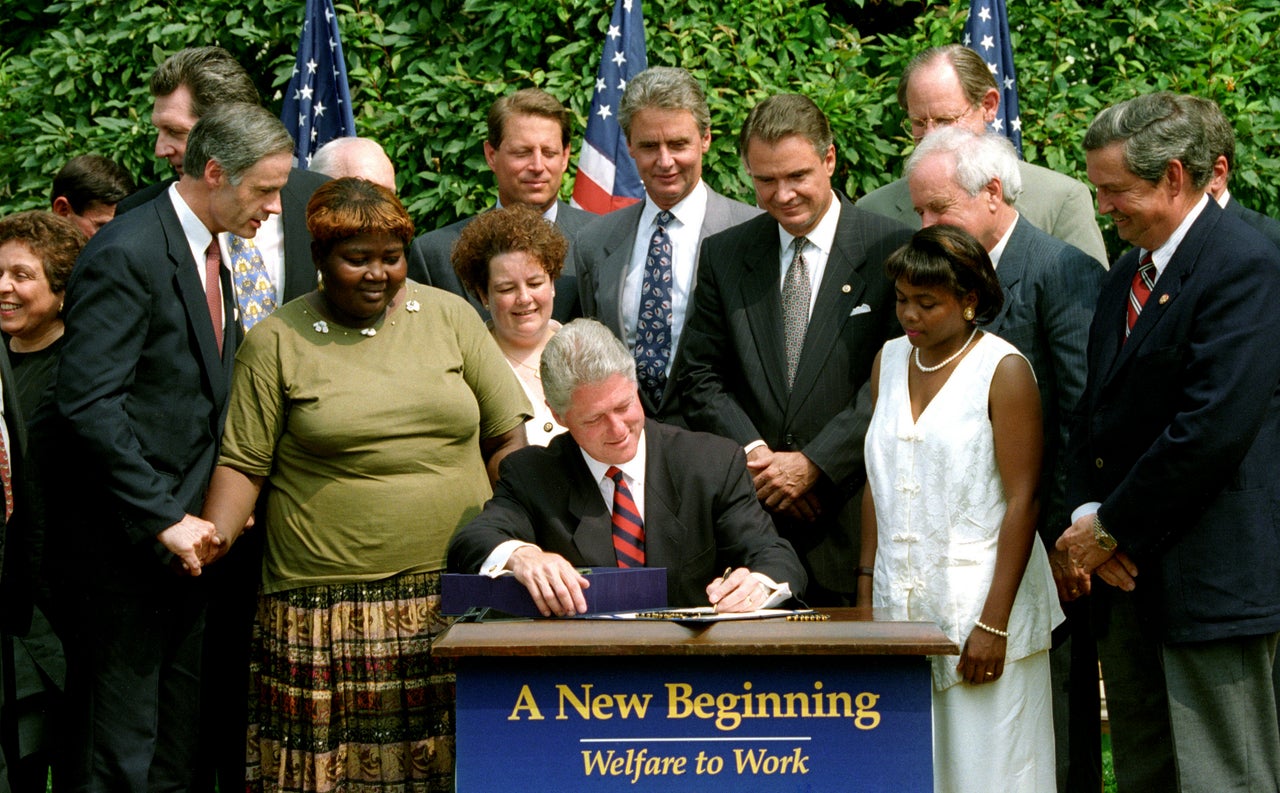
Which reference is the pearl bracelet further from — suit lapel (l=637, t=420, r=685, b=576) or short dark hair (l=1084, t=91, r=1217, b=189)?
short dark hair (l=1084, t=91, r=1217, b=189)

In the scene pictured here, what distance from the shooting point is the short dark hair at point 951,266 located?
4.46 m

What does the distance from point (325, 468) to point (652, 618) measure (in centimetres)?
→ 144

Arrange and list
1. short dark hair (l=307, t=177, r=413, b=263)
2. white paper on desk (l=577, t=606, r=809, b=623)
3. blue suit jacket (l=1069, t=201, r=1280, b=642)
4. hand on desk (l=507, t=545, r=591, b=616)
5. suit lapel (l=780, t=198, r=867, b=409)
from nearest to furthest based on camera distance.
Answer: white paper on desk (l=577, t=606, r=809, b=623) < hand on desk (l=507, t=545, r=591, b=616) < blue suit jacket (l=1069, t=201, r=1280, b=642) < short dark hair (l=307, t=177, r=413, b=263) < suit lapel (l=780, t=198, r=867, b=409)

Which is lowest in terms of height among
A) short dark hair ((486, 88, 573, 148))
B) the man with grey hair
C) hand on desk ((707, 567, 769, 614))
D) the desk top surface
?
the desk top surface

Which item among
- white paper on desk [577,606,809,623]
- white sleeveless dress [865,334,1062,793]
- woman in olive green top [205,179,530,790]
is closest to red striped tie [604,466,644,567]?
white paper on desk [577,606,809,623]

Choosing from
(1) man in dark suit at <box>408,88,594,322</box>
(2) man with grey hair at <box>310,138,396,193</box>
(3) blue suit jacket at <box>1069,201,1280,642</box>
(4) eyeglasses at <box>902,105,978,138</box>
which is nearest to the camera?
(3) blue suit jacket at <box>1069,201,1280,642</box>

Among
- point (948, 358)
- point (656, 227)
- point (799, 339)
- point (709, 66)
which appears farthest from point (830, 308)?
point (709, 66)

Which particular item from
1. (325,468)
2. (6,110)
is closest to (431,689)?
(325,468)

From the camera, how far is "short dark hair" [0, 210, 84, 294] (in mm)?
5535

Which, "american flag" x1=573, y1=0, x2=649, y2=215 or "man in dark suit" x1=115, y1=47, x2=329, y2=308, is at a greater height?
"american flag" x1=573, y1=0, x2=649, y2=215

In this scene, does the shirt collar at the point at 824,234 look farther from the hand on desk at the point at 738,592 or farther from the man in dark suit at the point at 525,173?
the hand on desk at the point at 738,592

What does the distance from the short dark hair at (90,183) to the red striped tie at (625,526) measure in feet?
Result: 11.6

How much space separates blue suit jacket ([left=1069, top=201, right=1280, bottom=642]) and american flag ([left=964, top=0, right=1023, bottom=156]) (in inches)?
115

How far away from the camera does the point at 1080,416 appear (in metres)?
4.69
